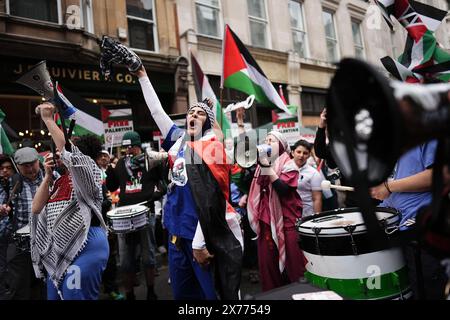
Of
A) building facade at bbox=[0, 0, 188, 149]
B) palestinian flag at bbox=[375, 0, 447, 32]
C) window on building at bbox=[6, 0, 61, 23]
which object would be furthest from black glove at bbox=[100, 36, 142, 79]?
window on building at bbox=[6, 0, 61, 23]

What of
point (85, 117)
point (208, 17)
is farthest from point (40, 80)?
point (208, 17)

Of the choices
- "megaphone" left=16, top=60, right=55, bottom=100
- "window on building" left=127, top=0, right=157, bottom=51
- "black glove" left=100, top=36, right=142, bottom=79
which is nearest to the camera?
"megaphone" left=16, top=60, right=55, bottom=100

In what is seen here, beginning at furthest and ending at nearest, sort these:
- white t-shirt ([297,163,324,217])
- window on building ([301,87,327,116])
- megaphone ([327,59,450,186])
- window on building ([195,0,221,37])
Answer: window on building ([301,87,327,116]), window on building ([195,0,221,37]), white t-shirt ([297,163,324,217]), megaphone ([327,59,450,186])

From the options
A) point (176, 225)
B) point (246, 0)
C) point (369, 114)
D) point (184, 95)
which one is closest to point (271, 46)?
point (246, 0)

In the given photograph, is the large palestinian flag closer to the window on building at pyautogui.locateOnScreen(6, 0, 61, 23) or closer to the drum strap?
the drum strap

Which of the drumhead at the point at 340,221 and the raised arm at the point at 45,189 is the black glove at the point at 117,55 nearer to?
the raised arm at the point at 45,189

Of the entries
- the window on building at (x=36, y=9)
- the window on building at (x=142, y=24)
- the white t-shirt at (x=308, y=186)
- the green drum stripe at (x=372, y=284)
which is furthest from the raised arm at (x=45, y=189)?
the window on building at (x=142, y=24)

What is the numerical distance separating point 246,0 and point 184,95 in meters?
4.49

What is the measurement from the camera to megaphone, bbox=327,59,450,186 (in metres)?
0.77

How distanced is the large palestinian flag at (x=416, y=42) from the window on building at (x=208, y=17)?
27.4 feet

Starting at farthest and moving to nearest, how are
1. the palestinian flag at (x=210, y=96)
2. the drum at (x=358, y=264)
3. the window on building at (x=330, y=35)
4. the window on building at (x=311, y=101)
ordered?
the window on building at (x=311, y=101) → the window on building at (x=330, y=35) → the palestinian flag at (x=210, y=96) → the drum at (x=358, y=264)

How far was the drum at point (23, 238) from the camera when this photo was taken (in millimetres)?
3348

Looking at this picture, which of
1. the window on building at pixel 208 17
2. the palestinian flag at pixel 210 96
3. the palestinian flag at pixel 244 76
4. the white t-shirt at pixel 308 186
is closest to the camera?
the white t-shirt at pixel 308 186

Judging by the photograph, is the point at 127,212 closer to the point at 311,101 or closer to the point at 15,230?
the point at 15,230
